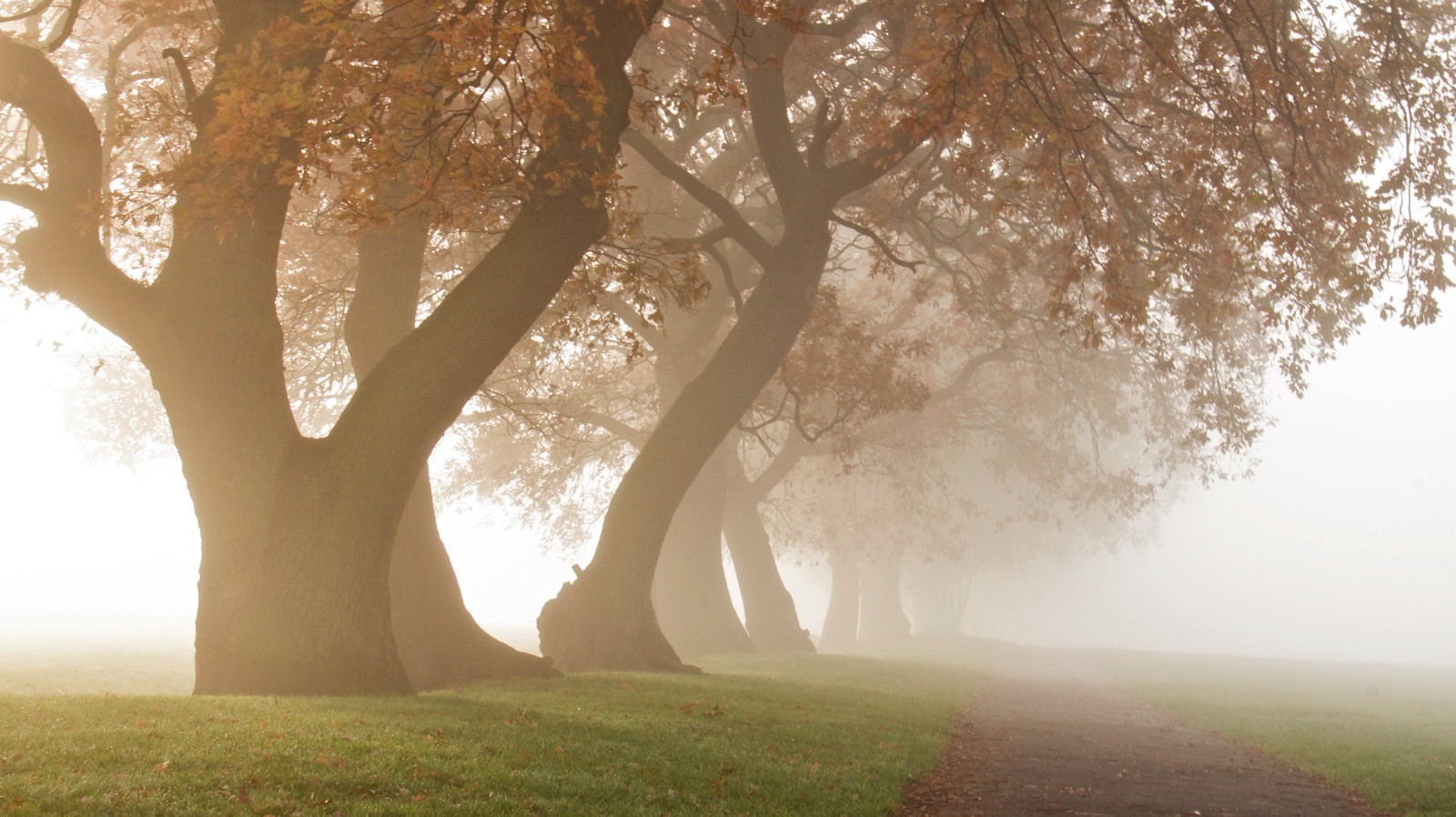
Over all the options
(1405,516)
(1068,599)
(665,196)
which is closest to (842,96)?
(665,196)

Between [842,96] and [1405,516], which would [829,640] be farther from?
[1405,516]

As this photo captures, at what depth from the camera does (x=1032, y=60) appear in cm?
1252

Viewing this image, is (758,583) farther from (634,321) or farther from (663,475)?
(663,475)

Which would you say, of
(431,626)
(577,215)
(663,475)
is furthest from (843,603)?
(577,215)

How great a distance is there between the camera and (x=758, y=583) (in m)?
32.8

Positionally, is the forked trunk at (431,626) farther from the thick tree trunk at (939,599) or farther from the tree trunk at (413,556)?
the thick tree trunk at (939,599)

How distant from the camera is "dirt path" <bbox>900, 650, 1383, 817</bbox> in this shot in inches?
352

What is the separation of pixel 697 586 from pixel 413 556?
43.1ft

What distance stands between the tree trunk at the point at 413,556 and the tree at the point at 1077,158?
A: 2.92 meters

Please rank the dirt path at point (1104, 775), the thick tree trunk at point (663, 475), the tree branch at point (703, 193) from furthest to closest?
the thick tree trunk at point (663, 475), the tree branch at point (703, 193), the dirt path at point (1104, 775)

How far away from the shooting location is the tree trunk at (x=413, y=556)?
14.6m

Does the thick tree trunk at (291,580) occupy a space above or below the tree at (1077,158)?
below


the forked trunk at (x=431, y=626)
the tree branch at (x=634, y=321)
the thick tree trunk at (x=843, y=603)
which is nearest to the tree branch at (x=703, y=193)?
the forked trunk at (x=431, y=626)

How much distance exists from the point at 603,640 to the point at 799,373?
7072 mm
